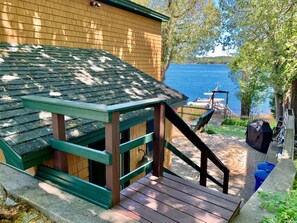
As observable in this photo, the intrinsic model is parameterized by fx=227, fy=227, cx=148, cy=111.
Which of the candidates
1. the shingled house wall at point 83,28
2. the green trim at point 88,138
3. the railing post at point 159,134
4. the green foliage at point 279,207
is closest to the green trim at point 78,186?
the green trim at point 88,138

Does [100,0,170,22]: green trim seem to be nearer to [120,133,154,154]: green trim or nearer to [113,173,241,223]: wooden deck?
[120,133,154,154]: green trim

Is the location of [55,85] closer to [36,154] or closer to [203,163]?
[36,154]

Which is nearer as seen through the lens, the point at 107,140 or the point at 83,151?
the point at 107,140

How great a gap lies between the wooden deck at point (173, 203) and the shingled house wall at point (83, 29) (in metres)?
1.60

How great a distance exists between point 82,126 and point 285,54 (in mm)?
9186

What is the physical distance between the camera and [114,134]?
185 centimetres

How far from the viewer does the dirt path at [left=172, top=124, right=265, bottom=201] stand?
7.57m

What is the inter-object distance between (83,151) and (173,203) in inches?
42.6

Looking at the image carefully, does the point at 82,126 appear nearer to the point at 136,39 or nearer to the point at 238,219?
the point at 238,219

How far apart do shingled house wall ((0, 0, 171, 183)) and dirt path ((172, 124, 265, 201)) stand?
187cm

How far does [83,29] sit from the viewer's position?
686cm

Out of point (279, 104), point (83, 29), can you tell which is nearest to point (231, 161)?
point (279, 104)

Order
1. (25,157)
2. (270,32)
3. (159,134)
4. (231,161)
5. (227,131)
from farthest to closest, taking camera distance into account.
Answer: (227,131) → (270,32) → (231,161) → (159,134) → (25,157)

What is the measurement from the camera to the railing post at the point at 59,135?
7.08ft
